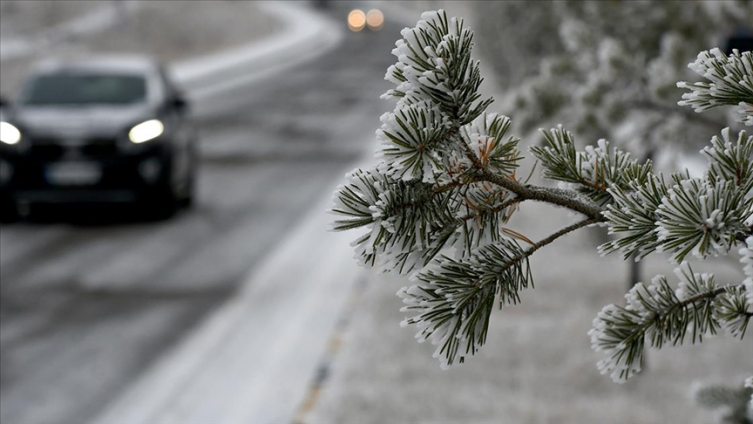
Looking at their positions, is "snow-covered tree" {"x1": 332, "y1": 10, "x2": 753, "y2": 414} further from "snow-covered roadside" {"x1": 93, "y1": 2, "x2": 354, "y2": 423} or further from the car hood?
the car hood

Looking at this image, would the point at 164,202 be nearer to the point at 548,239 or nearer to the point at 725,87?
the point at 548,239

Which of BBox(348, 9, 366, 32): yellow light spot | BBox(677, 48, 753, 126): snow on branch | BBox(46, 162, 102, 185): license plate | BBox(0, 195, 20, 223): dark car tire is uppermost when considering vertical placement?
BBox(348, 9, 366, 32): yellow light spot

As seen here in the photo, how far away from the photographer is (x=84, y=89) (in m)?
10.8

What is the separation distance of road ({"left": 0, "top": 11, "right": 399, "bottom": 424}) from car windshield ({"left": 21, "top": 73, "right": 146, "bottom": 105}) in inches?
47.5

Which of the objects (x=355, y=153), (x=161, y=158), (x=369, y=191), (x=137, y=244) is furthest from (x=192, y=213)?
(x=369, y=191)

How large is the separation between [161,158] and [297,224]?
1.53 metres

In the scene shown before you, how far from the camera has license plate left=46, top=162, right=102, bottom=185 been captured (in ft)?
33.0

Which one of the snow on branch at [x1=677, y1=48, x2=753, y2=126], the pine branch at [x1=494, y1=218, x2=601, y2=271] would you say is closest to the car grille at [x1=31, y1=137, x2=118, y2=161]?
the pine branch at [x1=494, y1=218, x2=601, y2=271]

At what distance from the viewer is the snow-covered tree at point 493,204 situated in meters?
1.57

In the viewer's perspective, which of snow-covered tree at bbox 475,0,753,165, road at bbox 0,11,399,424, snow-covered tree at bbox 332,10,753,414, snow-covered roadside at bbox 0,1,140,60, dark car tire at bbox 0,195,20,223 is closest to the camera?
snow-covered tree at bbox 332,10,753,414

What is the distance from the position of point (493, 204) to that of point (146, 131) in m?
9.01

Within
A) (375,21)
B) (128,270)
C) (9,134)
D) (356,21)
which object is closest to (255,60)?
(9,134)

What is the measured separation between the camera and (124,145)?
1022 centimetres

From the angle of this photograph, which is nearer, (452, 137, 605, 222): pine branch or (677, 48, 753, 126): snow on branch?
(677, 48, 753, 126): snow on branch
